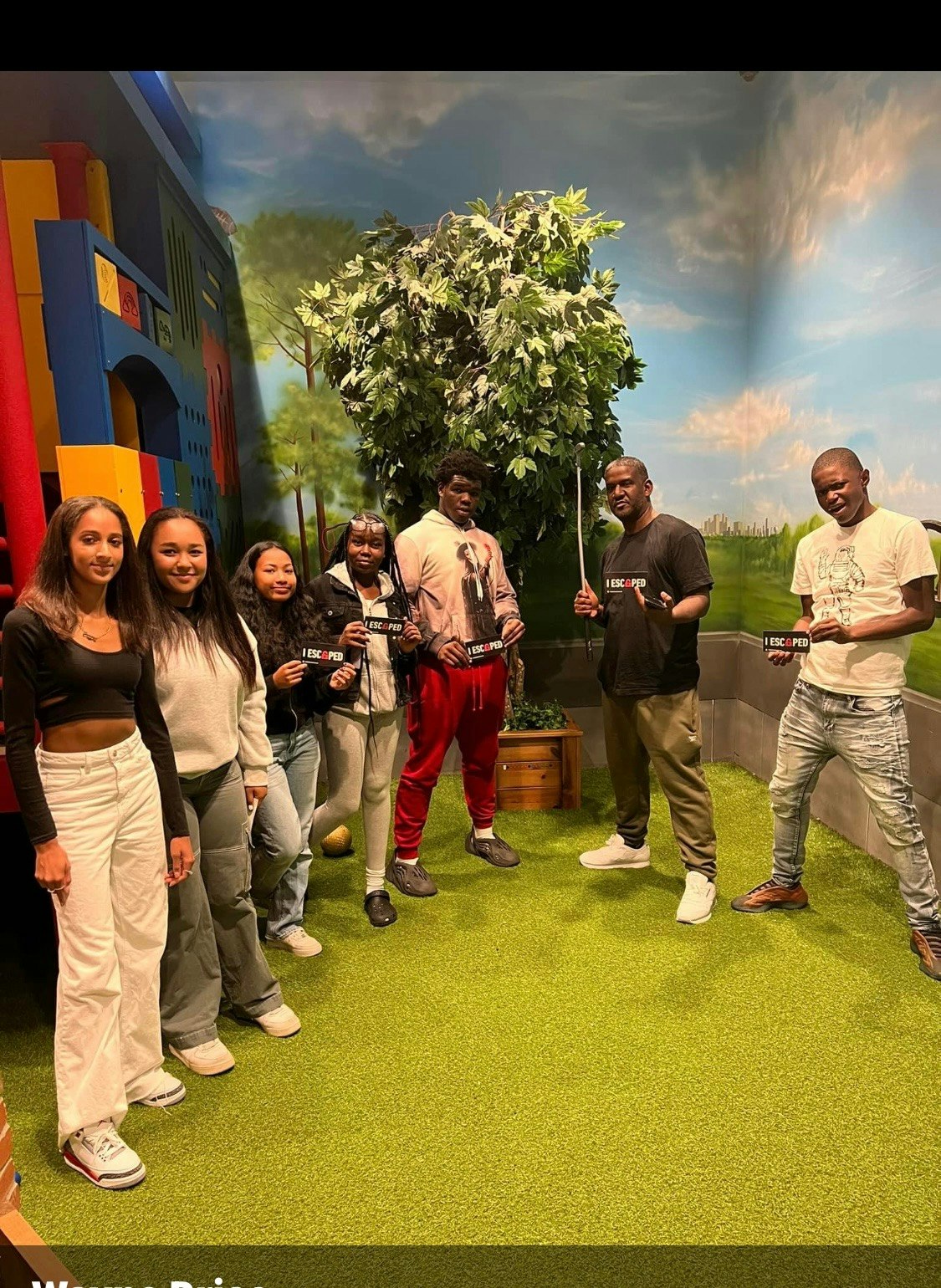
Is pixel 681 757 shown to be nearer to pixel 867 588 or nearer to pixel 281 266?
pixel 867 588

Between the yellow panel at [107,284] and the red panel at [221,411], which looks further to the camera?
the red panel at [221,411]

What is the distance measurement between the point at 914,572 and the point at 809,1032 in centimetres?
152

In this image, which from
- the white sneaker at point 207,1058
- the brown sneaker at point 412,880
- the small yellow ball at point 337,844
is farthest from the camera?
the small yellow ball at point 337,844

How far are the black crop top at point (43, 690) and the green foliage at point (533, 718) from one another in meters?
2.81

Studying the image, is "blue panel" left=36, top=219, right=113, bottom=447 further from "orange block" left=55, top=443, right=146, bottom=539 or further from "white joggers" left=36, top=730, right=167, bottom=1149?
"white joggers" left=36, top=730, right=167, bottom=1149

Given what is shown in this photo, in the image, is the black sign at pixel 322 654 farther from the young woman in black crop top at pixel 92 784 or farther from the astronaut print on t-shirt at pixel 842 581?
the astronaut print on t-shirt at pixel 842 581

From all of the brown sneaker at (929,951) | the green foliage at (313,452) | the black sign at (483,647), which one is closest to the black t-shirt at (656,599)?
the black sign at (483,647)

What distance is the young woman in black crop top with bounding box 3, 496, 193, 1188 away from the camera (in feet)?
6.34

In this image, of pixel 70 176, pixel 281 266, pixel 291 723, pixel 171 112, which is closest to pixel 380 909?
pixel 291 723

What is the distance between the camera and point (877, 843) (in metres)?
3.83

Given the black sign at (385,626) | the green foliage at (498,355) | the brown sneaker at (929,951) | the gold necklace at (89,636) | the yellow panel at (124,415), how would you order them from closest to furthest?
the gold necklace at (89,636) → the brown sneaker at (929,951) → the black sign at (385,626) → the yellow panel at (124,415) → the green foliage at (498,355)

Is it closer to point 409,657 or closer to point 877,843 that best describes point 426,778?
point 409,657

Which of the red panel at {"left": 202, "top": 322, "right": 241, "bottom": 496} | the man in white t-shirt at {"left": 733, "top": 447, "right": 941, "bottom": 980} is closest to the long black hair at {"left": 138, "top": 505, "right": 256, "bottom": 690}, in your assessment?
the man in white t-shirt at {"left": 733, "top": 447, "right": 941, "bottom": 980}

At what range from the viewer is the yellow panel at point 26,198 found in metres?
3.13
